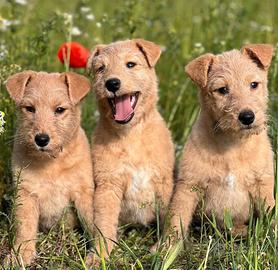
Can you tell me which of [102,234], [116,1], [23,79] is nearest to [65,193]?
[102,234]

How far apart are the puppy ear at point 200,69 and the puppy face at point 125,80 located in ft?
1.37

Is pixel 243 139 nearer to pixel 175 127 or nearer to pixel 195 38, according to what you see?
pixel 175 127

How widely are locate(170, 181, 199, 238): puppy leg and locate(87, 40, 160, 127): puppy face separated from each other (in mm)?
A: 770

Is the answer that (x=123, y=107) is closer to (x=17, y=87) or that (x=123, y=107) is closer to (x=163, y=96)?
(x=17, y=87)

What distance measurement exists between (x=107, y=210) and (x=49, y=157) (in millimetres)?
701

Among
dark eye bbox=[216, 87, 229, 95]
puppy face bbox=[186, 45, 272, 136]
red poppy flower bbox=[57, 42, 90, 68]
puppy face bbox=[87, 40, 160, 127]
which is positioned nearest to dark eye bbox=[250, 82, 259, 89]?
puppy face bbox=[186, 45, 272, 136]

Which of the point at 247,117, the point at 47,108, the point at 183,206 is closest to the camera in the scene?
the point at 247,117

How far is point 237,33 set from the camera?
402 inches

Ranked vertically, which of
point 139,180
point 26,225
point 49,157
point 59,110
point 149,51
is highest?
point 149,51

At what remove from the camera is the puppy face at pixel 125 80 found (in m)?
6.34

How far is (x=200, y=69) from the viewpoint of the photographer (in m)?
6.37

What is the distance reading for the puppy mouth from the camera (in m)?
6.39

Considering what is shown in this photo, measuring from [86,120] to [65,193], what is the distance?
6.27 feet

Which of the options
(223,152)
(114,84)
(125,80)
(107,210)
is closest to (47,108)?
(114,84)
